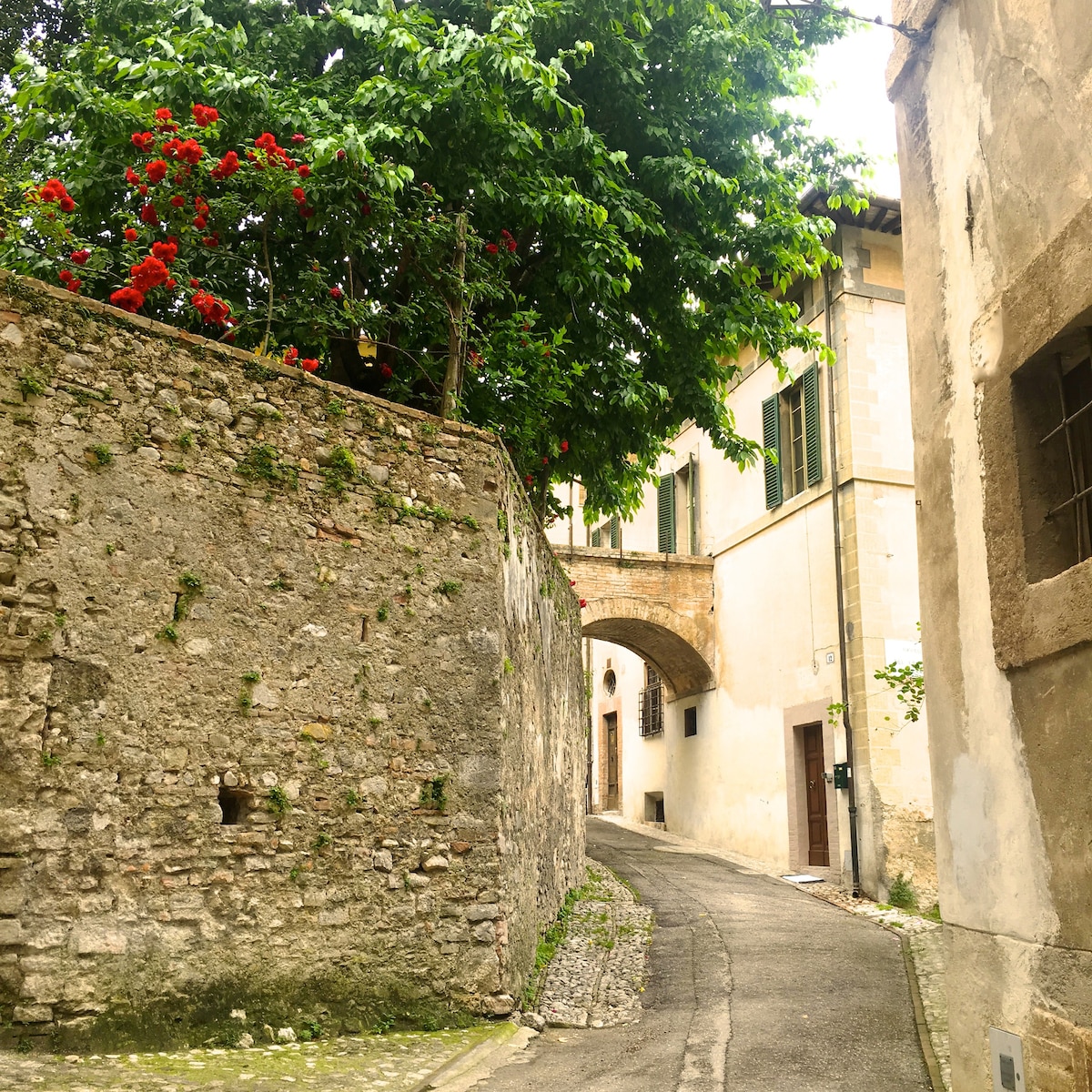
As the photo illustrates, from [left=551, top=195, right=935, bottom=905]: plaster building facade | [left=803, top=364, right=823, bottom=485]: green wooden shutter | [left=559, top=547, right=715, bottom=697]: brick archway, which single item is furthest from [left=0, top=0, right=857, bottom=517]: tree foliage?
[left=559, top=547, right=715, bottom=697]: brick archway

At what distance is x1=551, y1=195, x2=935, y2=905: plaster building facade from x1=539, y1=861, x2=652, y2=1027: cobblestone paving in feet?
12.4

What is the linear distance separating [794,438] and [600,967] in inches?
383

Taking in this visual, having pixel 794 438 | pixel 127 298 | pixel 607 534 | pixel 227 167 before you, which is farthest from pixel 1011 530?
pixel 607 534

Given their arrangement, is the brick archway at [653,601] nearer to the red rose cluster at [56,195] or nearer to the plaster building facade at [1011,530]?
the red rose cluster at [56,195]

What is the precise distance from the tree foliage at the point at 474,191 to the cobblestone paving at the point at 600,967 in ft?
12.3

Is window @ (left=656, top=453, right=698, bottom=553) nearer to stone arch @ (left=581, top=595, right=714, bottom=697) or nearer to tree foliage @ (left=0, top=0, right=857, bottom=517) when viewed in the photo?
stone arch @ (left=581, top=595, right=714, bottom=697)

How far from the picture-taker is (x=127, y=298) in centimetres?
507

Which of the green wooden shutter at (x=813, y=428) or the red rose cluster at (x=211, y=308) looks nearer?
the red rose cluster at (x=211, y=308)

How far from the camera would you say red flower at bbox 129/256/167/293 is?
505 centimetres

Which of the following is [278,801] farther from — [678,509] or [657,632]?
[678,509]

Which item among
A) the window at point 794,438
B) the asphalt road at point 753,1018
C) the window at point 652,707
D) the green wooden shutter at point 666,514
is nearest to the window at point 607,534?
the green wooden shutter at point 666,514

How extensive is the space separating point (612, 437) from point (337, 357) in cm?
306

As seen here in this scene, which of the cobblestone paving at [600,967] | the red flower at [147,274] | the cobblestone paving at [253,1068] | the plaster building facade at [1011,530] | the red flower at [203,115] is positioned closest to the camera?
the plaster building facade at [1011,530]

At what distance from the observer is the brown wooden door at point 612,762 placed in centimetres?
2377
